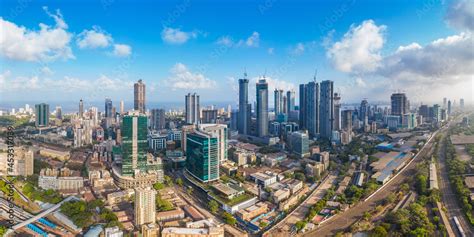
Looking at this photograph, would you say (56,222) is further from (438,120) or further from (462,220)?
(438,120)

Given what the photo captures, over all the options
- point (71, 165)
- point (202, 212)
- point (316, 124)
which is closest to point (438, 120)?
point (316, 124)

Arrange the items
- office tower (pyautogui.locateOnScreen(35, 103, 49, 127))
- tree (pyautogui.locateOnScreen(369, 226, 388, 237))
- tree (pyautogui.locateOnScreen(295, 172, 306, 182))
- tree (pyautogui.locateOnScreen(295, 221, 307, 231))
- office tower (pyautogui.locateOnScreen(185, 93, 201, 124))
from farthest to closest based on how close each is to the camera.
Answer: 1. office tower (pyautogui.locateOnScreen(185, 93, 201, 124))
2. office tower (pyautogui.locateOnScreen(35, 103, 49, 127))
3. tree (pyautogui.locateOnScreen(295, 172, 306, 182))
4. tree (pyautogui.locateOnScreen(295, 221, 307, 231))
5. tree (pyautogui.locateOnScreen(369, 226, 388, 237))

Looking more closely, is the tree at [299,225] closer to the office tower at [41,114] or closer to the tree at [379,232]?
the tree at [379,232]

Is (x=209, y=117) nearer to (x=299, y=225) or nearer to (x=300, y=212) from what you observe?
(x=300, y=212)

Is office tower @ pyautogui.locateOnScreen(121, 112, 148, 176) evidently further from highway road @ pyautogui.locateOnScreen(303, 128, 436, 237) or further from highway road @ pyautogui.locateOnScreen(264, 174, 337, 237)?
highway road @ pyautogui.locateOnScreen(303, 128, 436, 237)

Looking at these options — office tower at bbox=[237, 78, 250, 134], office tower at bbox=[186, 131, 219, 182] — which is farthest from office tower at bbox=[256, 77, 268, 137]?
office tower at bbox=[186, 131, 219, 182]

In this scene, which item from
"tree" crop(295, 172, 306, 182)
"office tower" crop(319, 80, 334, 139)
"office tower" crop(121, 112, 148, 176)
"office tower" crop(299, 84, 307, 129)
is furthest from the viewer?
"office tower" crop(299, 84, 307, 129)

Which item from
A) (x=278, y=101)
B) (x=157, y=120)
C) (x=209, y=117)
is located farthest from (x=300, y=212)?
(x=278, y=101)
